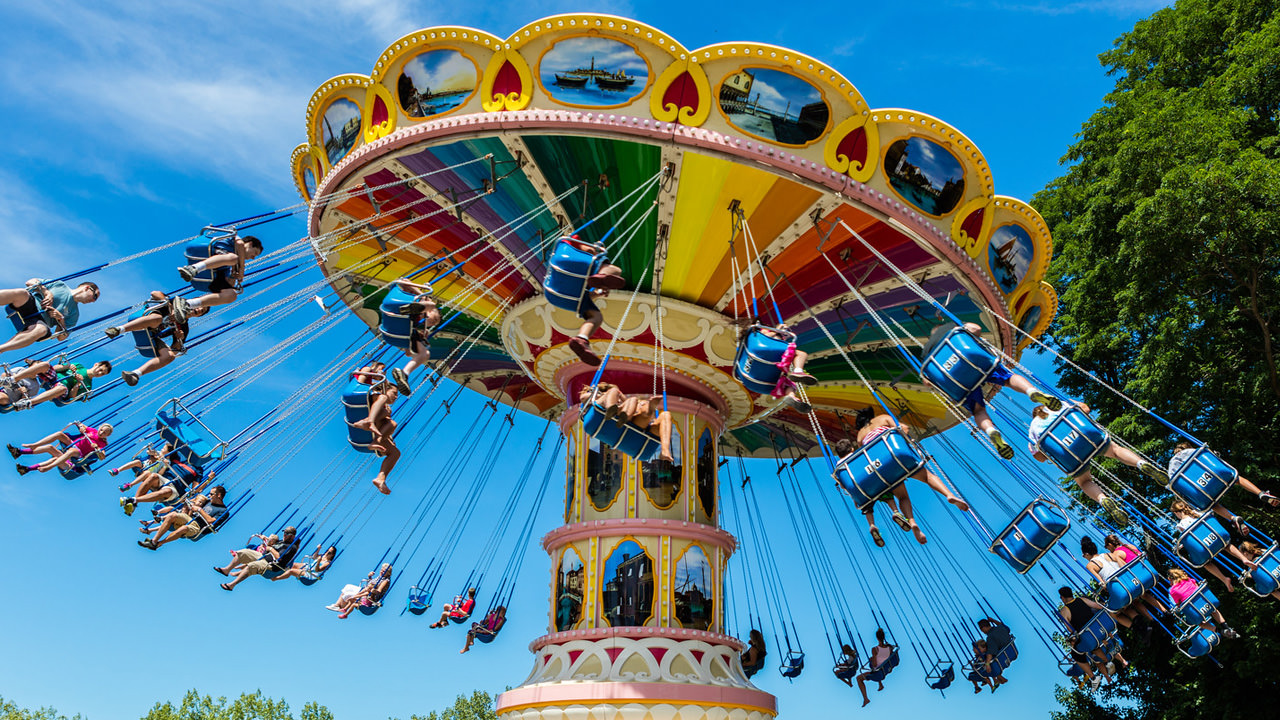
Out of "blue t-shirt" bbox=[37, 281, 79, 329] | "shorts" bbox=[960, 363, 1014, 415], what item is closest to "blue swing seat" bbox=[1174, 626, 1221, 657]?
"shorts" bbox=[960, 363, 1014, 415]

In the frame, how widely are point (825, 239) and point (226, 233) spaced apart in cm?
671

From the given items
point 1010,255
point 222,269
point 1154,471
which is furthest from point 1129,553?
point 222,269

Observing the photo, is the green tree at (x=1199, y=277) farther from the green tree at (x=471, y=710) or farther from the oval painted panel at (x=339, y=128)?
the green tree at (x=471, y=710)

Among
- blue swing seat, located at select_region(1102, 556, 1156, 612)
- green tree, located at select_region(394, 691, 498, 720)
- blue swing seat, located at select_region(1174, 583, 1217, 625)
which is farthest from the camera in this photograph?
green tree, located at select_region(394, 691, 498, 720)

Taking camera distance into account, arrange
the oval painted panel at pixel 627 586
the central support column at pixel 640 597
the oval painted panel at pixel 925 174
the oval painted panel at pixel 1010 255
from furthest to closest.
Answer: the oval painted panel at pixel 627 586, the oval painted panel at pixel 1010 255, the central support column at pixel 640 597, the oval painted panel at pixel 925 174

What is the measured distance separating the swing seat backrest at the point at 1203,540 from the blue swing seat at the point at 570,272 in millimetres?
6857

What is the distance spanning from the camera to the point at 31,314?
29.1 ft

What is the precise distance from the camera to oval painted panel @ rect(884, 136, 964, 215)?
10461 millimetres

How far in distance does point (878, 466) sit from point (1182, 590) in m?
4.67

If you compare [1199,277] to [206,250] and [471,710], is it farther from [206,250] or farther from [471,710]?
[471,710]

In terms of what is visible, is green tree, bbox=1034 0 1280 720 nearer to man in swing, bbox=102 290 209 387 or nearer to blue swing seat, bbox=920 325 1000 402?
→ blue swing seat, bbox=920 325 1000 402

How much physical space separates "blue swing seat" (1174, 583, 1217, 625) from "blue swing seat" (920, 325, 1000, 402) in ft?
13.0

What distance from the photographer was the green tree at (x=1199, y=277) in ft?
46.5

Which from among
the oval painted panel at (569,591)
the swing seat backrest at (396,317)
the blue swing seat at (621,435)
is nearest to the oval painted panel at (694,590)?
the oval painted panel at (569,591)
